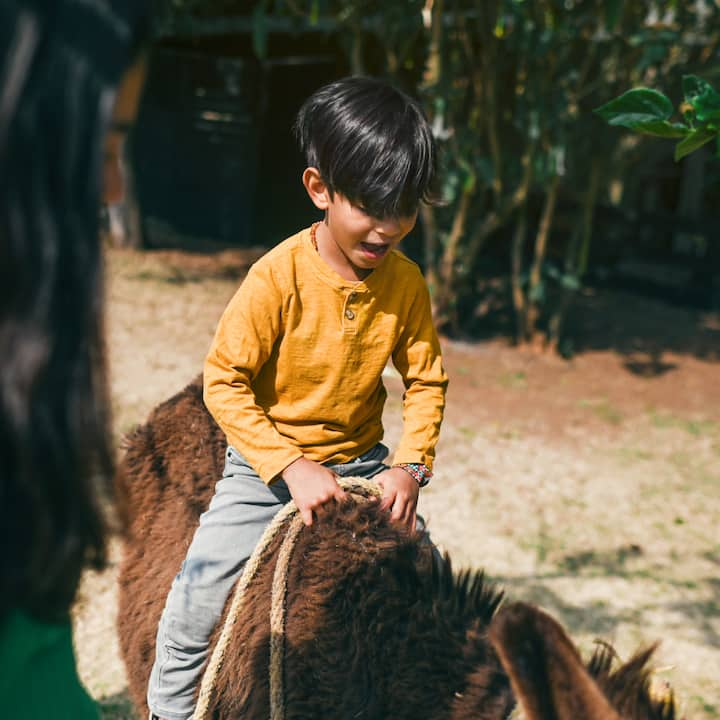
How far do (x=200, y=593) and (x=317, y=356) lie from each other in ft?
2.30

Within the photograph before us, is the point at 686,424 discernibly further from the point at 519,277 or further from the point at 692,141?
the point at 692,141

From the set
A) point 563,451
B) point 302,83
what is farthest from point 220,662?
point 302,83

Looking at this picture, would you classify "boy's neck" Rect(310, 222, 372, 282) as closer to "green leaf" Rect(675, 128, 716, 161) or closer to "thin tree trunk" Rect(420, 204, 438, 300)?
"green leaf" Rect(675, 128, 716, 161)

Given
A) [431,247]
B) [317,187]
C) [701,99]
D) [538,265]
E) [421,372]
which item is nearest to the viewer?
[701,99]

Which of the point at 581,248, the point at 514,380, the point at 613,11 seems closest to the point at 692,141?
the point at 613,11

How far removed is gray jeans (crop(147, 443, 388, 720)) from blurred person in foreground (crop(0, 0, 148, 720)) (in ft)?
4.06

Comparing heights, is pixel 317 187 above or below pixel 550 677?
above

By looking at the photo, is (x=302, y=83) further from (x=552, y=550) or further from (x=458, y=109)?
(x=552, y=550)

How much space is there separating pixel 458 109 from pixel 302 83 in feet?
14.2

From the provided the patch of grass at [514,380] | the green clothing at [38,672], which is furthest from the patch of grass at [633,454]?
the green clothing at [38,672]

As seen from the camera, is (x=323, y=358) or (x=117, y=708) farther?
(x=117, y=708)

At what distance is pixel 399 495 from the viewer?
226cm

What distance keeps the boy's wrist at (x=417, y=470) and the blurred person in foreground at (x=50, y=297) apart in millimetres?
1425

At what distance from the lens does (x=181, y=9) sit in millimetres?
9453
